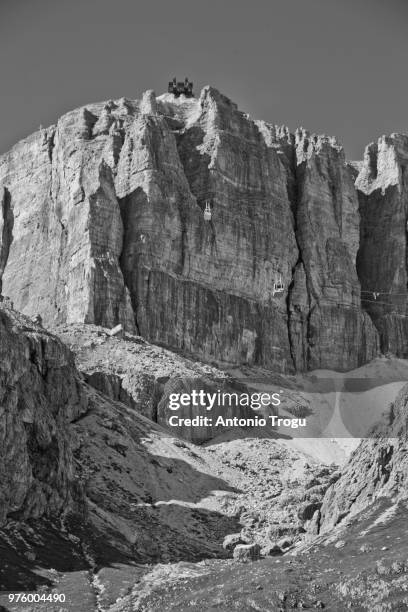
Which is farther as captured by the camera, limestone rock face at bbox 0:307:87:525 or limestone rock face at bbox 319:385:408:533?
limestone rock face at bbox 0:307:87:525

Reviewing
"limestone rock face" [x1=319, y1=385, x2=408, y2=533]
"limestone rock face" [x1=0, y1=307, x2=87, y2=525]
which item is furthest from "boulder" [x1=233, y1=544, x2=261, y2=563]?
"limestone rock face" [x1=0, y1=307, x2=87, y2=525]

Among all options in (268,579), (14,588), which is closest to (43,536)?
(14,588)

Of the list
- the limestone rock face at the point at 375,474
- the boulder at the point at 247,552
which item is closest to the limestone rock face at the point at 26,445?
the boulder at the point at 247,552

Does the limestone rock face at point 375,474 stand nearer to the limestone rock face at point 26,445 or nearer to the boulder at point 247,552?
the boulder at point 247,552

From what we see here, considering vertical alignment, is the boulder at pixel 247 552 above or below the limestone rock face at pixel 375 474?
below

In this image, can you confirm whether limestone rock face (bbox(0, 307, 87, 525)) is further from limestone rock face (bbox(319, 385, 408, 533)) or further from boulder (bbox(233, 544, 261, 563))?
limestone rock face (bbox(319, 385, 408, 533))

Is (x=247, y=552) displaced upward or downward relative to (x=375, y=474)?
downward

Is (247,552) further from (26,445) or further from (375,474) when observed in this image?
(26,445)

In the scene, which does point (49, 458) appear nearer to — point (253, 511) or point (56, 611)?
point (253, 511)

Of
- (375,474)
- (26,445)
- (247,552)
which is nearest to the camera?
(375,474)

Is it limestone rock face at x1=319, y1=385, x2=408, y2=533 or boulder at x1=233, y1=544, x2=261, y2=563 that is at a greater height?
limestone rock face at x1=319, y1=385, x2=408, y2=533

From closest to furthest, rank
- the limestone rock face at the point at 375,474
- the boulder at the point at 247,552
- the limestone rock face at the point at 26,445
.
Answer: the limestone rock face at the point at 375,474
the boulder at the point at 247,552
the limestone rock face at the point at 26,445

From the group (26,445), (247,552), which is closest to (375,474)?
(247,552)
